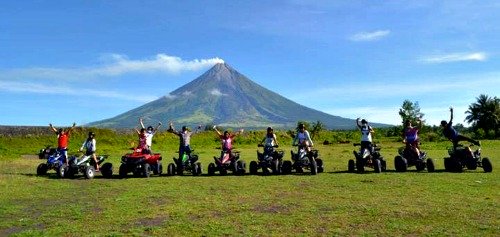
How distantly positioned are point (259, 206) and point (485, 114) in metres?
89.3

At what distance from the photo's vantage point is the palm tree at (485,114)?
8981 cm

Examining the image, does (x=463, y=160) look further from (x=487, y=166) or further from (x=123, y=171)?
(x=123, y=171)

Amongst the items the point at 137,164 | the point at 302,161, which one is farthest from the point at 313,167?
the point at 137,164

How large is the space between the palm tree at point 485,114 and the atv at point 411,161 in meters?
73.6

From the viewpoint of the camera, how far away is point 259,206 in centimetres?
1245

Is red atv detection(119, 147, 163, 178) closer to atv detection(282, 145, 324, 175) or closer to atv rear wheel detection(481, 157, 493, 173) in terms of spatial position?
atv detection(282, 145, 324, 175)

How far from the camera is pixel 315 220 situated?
1044cm

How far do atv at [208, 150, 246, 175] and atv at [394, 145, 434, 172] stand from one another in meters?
6.62

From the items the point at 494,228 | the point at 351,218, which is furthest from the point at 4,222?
the point at 494,228

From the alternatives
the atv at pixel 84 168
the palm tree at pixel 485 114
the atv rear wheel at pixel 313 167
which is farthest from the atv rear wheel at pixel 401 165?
the palm tree at pixel 485 114

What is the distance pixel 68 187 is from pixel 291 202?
8607 millimetres

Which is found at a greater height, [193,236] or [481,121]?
[481,121]

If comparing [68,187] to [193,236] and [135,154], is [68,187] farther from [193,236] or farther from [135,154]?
[193,236]

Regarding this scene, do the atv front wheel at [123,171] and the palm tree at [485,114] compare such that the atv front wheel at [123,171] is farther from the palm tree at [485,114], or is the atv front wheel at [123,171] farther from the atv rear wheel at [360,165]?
the palm tree at [485,114]
